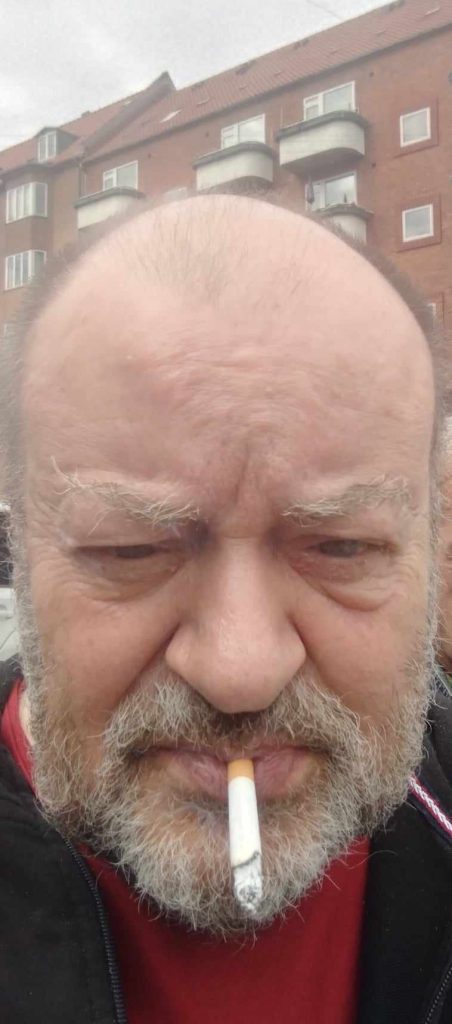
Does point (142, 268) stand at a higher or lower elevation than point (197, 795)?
higher

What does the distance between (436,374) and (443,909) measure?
3.08 feet

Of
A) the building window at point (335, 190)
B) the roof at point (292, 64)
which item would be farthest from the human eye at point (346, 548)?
the roof at point (292, 64)

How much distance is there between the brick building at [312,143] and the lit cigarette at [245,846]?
15257mm

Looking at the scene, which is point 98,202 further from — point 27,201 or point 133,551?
point 133,551

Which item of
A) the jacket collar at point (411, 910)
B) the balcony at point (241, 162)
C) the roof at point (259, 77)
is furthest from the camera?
the balcony at point (241, 162)

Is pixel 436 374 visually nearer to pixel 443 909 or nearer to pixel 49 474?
pixel 49 474

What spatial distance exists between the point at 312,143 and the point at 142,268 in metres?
21.7

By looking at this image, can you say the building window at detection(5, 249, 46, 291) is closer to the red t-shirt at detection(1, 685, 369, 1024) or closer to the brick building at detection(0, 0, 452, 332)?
the brick building at detection(0, 0, 452, 332)

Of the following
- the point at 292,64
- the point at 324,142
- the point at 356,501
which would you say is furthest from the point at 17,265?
the point at 356,501

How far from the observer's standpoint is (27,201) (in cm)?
2756

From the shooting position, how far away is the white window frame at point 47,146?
29.3 meters

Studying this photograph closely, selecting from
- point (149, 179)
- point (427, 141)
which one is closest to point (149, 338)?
point (427, 141)

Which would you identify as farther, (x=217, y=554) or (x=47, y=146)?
(x=47, y=146)

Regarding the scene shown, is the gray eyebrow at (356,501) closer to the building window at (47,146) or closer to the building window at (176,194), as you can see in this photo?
the building window at (176,194)
